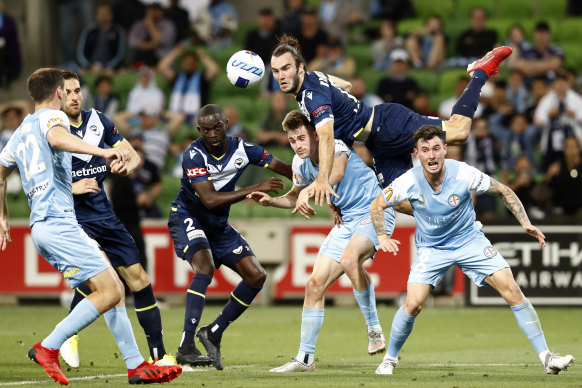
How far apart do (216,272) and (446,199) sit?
822 centimetres

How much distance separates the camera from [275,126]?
17.6 metres

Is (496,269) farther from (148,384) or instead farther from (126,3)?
(126,3)

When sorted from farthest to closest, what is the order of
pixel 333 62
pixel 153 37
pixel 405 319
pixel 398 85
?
pixel 153 37 < pixel 333 62 < pixel 398 85 < pixel 405 319

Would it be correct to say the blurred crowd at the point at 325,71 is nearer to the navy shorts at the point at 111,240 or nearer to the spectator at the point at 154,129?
the spectator at the point at 154,129

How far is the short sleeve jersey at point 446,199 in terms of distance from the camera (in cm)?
829

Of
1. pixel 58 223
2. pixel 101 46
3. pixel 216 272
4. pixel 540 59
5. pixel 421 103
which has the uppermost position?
pixel 101 46

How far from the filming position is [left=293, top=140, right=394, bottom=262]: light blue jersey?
9.16 meters

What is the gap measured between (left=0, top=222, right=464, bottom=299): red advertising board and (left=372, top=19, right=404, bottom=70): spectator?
15.2 feet

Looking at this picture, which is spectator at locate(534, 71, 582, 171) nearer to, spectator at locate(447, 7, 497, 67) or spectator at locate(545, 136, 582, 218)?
spectator at locate(545, 136, 582, 218)

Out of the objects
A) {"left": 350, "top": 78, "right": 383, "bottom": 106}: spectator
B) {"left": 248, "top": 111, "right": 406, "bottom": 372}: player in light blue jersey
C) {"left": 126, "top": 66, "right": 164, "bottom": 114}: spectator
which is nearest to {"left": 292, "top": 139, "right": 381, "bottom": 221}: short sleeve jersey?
{"left": 248, "top": 111, "right": 406, "bottom": 372}: player in light blue jersey

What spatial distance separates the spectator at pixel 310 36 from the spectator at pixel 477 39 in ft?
8.52

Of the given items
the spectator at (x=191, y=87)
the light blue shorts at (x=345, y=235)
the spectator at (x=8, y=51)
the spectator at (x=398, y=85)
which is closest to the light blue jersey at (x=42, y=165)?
the light blue shorts at (x=345, y=235)

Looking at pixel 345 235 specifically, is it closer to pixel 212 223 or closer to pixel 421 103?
pixel 212 223

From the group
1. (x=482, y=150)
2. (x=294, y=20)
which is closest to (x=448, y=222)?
(x=482, y=150)
